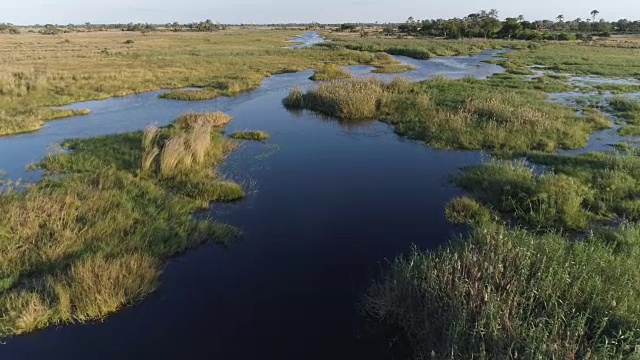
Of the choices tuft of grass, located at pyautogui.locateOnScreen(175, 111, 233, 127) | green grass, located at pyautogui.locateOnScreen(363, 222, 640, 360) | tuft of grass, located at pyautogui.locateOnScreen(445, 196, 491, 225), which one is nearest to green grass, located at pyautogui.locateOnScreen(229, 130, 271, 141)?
tuft of grass, located at pyautogui.locateOnScreen(175, 111, 233, 127)

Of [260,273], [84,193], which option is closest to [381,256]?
[260,273]

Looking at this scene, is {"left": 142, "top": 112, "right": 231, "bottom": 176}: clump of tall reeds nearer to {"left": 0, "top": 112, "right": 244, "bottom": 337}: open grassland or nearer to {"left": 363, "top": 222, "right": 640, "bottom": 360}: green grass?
{"left": 0, "top": 112, "right": 244, "bottom": 337}: open grassland

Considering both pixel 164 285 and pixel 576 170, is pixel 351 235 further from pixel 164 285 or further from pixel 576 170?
pixel 576 170

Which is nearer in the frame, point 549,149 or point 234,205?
point 234,205

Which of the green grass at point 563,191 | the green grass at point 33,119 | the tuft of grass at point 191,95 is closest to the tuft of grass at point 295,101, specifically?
the tuft of grass at point 191,95

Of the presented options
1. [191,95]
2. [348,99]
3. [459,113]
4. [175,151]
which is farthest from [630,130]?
[191,95]

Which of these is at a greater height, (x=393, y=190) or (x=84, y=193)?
(x=84, y=193)
